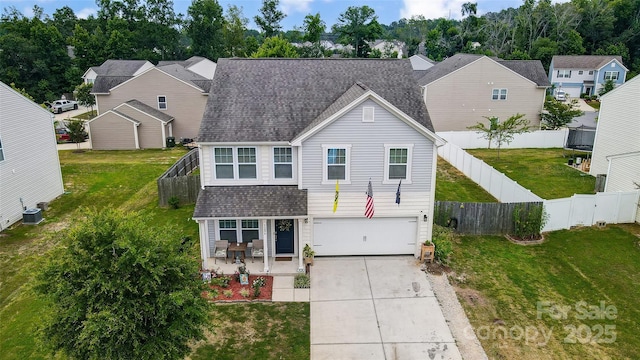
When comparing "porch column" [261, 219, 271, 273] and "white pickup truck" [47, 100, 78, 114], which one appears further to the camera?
"white pickup truck" [47, 100, 78, 114]

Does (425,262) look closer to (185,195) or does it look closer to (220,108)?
(220,108)

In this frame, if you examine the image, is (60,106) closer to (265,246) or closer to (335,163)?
(265,246)

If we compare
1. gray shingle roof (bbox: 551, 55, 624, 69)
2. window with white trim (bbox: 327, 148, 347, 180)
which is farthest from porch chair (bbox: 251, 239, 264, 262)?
gray shingle roof (bbox: 551, 55, 624, 69)

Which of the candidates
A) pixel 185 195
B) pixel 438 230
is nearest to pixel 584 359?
pixel 438 230

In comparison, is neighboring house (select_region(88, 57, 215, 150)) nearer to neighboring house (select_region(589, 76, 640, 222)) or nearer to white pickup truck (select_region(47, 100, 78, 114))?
white pickup truck (select_region(47, 100, 78, 114))

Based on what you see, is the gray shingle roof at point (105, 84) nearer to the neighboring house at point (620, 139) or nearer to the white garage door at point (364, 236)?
the white garage door at point (364, 236)

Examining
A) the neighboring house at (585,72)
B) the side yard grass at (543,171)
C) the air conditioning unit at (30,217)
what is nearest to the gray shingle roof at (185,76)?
the air conditioning unit at (30,217)

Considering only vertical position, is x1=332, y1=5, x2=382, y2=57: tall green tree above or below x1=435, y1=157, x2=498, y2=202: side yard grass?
above
